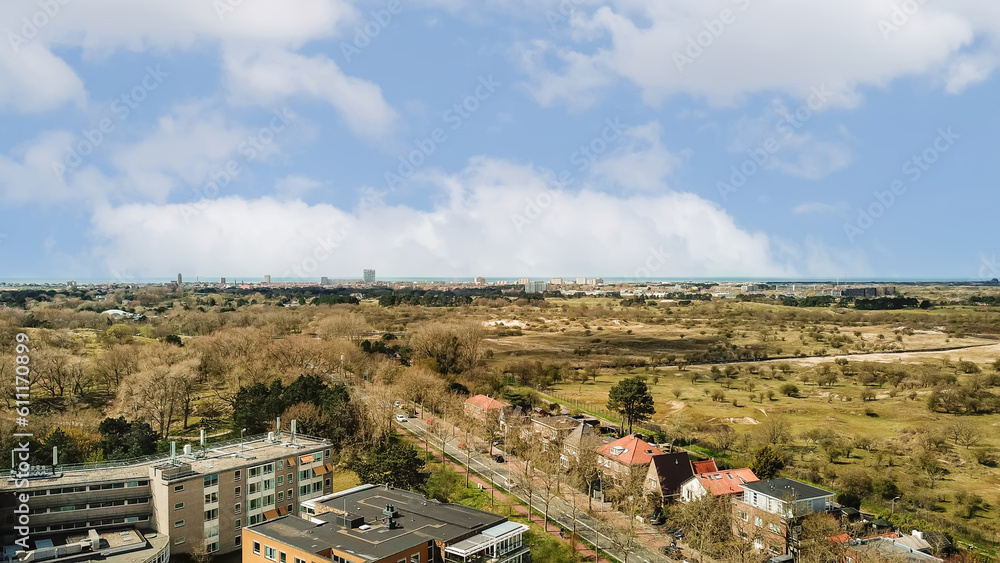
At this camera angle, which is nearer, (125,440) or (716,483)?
(716,483)

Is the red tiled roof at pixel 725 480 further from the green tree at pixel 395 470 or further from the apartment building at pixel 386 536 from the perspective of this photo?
the green tree at pixel 395 470

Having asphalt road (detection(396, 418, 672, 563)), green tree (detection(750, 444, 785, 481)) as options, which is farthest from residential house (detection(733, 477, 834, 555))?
green tree (detection(750, 444, 785, 481))

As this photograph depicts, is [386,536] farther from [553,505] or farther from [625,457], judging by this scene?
[625,457]

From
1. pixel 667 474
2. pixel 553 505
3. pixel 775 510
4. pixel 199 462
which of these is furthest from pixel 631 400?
pixel 199 462

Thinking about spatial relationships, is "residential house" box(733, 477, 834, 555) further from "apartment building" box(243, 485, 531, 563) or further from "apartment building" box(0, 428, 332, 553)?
"apartment building" box(0, 428, 332, 553)

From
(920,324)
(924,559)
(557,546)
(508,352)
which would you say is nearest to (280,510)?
(557,546)

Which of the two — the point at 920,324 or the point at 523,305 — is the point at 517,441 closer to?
the point at 920,324

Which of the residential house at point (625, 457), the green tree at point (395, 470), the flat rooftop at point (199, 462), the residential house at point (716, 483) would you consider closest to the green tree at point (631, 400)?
the residential house at point (625, 457)
